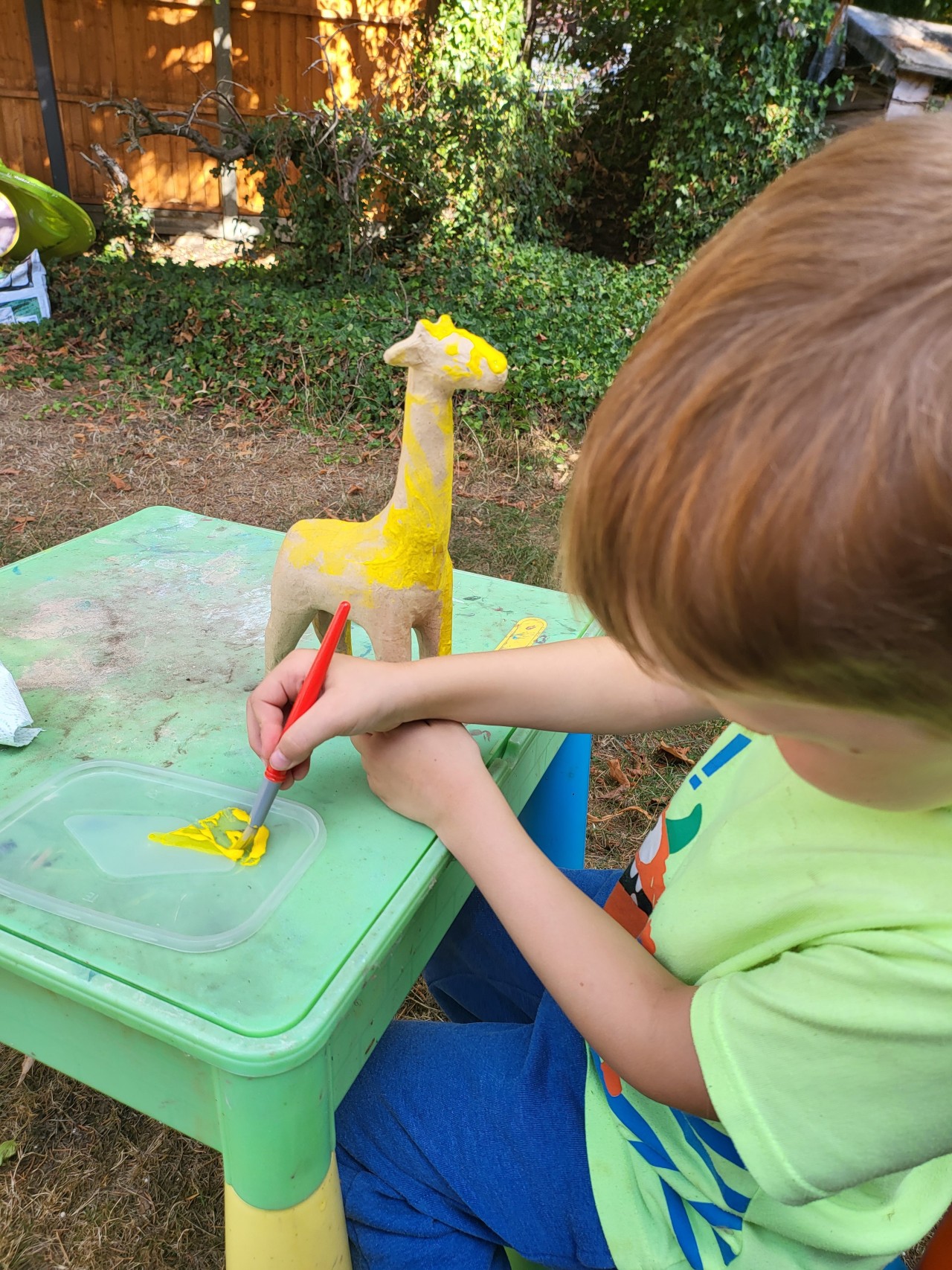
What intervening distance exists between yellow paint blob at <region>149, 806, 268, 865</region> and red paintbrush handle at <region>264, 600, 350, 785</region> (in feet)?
0.19

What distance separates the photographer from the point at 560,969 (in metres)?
0.66

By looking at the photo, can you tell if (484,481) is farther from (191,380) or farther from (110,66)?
(110,66)

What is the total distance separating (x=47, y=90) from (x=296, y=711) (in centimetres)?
678

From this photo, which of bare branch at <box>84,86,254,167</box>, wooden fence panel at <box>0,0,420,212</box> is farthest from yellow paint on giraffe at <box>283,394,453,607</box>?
wooden fence panel at <box>0,0,420,212</box>

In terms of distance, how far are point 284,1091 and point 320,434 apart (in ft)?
11.1

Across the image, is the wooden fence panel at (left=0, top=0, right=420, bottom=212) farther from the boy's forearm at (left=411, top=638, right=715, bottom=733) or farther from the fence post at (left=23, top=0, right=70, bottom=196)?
the boy's forearm at (left=411, top=638, right=715, bottom=733)

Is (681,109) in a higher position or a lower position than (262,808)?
higher

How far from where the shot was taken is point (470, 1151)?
2.52 feet

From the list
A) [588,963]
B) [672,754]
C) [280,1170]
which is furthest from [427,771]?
[672,754]

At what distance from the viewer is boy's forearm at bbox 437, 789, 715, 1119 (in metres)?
0.59

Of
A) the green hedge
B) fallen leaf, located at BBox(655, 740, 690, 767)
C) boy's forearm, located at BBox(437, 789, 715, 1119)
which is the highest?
boy's forearm, located at BBox(437, 789, 715, 1119)

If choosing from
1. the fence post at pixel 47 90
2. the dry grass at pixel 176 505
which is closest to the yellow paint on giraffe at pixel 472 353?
the dry grass at pixel 176 505

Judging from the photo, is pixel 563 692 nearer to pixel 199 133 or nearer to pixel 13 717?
pixel 13 717

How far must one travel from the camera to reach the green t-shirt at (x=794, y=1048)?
19.3 inches
